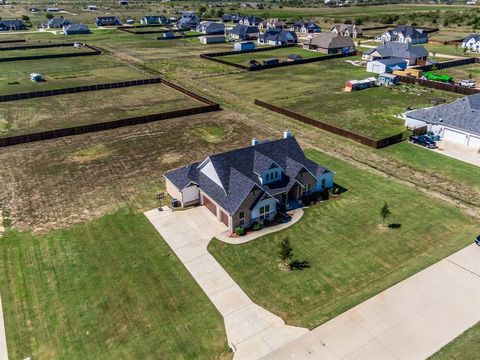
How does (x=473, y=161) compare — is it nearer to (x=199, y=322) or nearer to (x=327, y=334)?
(x=327, y=334)

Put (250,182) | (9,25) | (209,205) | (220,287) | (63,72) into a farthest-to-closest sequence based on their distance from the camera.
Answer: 1. (9,25)
2. (63,72)
3. (209,205)
4. (250,182)
5. (220,287)

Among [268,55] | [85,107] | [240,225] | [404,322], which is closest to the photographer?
[404,322]

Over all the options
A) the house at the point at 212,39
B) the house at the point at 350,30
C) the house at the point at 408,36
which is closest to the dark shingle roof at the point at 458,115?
the house at the point at 408,36

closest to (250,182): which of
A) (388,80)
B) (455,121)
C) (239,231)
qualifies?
(239,231)

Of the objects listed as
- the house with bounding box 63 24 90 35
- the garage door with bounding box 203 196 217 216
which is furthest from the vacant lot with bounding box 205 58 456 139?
the house with bounding box 63 24 90 35

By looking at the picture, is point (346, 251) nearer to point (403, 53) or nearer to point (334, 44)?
point (403, 53)

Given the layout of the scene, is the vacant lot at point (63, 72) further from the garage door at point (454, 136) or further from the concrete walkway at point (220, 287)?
the garage door at point (454, 136)

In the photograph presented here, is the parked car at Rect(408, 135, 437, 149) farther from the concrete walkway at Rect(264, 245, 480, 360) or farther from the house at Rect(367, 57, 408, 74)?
the house at Rect(367, 57, 408, 74)
